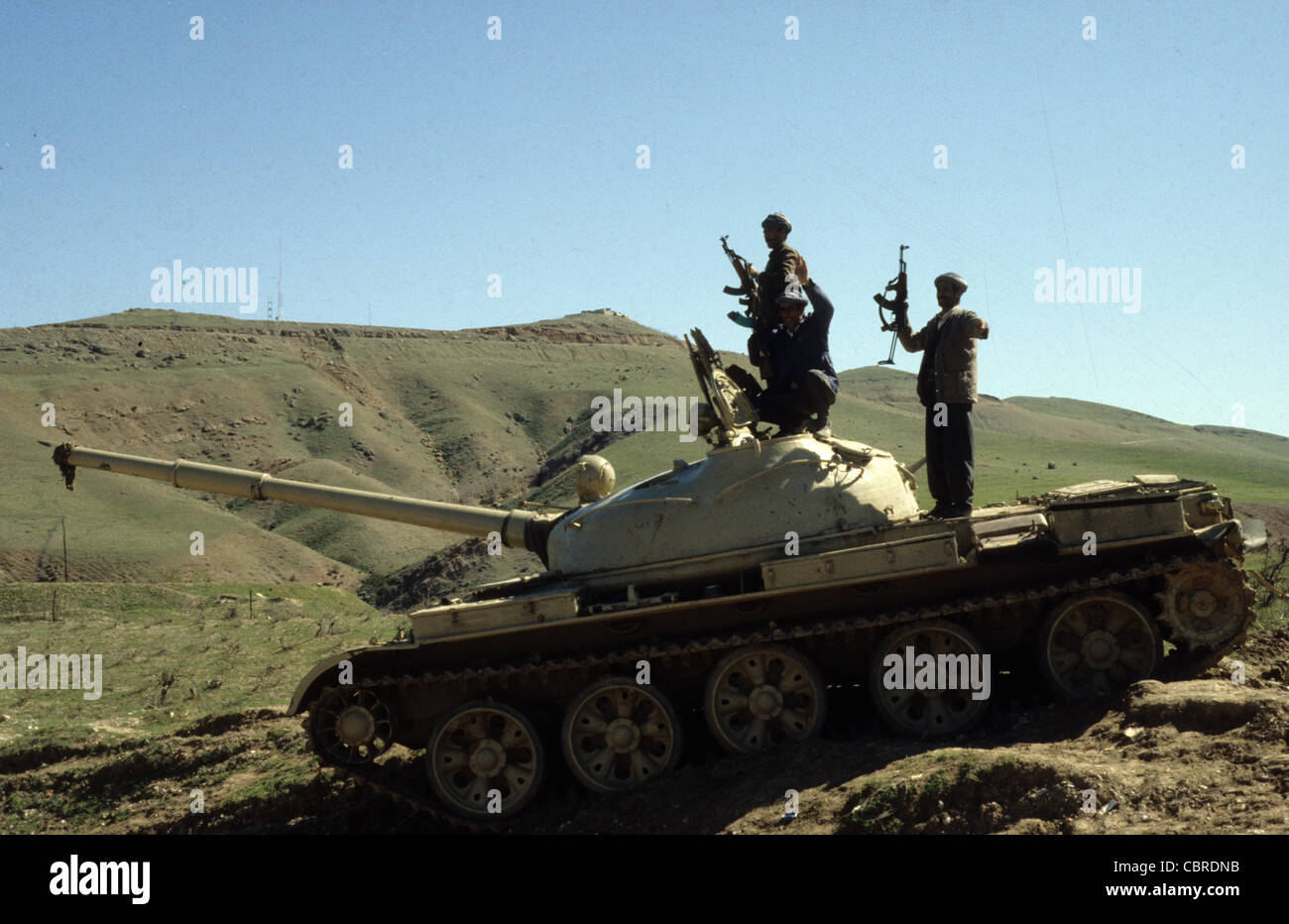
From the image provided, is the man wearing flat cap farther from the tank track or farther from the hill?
the hill

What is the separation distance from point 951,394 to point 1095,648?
9.19 feet

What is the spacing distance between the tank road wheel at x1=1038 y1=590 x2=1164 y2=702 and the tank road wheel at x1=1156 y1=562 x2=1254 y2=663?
0.24m

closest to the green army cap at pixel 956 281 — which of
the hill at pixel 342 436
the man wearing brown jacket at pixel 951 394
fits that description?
the man wearing brown jacket at pixel 951 394

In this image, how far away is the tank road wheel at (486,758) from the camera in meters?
11.3

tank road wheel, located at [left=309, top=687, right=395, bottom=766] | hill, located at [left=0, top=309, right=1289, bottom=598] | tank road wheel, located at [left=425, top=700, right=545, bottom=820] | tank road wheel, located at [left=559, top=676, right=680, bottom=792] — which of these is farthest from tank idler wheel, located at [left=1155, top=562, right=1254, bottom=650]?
hill, located at [left=0, top=309, right=1289, bottom=598]

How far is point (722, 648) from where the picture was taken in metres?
11.2

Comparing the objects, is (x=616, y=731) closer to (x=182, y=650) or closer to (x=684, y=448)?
(x=182, y=650)

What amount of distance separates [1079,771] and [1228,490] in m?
57.3

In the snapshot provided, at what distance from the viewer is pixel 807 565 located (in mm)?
10805

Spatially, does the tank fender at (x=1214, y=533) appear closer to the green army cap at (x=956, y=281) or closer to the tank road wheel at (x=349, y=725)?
the green army cap at (x=956, y=281)

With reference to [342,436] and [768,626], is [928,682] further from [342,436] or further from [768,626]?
[342,436]

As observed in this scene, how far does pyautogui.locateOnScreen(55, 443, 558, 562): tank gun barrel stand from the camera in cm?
1309
